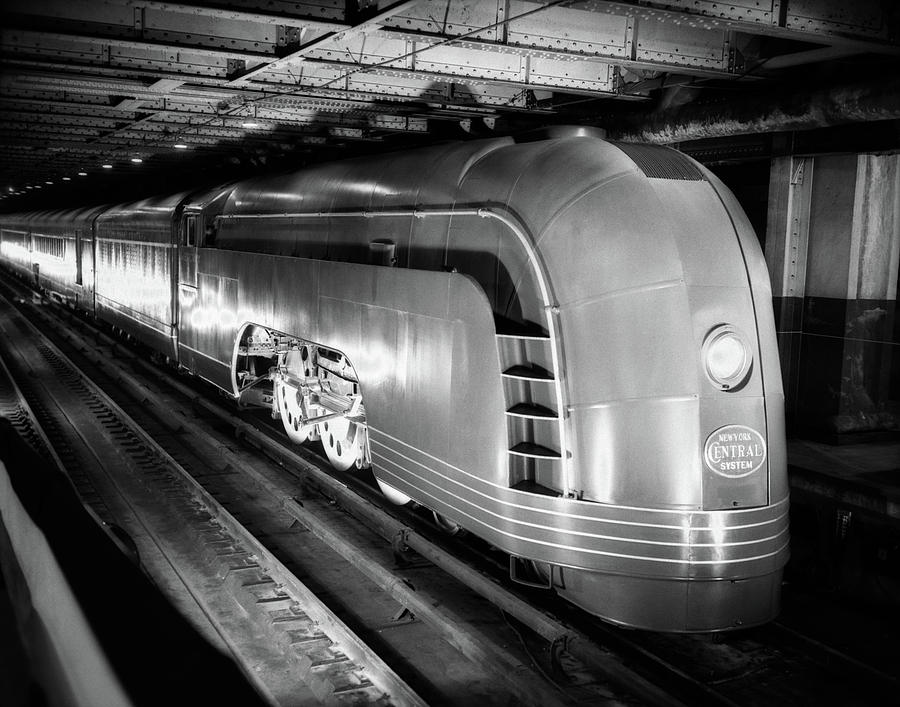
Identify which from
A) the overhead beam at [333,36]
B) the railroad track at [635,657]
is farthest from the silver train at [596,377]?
the overhead beam at [333,36]

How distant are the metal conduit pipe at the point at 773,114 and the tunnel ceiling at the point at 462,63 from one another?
0.02 metres

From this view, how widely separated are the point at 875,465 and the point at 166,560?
6.82 m

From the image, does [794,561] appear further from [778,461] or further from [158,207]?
[158,207]

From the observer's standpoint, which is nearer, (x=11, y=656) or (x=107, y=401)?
(x=11, y=656)

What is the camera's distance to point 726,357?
520 centimetres

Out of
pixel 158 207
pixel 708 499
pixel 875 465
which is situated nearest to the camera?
pixel 708 499

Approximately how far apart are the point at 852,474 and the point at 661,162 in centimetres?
439

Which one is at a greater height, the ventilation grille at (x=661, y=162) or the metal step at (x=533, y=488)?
the ventilation grille at (x=661, y=162)

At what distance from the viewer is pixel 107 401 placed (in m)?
14.2

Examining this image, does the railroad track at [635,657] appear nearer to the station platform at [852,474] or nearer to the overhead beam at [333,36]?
the station platform at [852,474]

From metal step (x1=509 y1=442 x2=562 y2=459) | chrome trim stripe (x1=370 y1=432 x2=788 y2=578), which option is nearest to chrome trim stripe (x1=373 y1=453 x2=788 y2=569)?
chrome trim stripe (x1=370 y1=432 x2=788 y2=578)

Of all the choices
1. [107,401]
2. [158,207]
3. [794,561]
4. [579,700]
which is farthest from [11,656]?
[158,207]

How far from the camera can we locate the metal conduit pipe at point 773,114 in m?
7.64

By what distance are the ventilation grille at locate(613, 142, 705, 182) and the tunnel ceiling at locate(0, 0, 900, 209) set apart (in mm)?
1125
